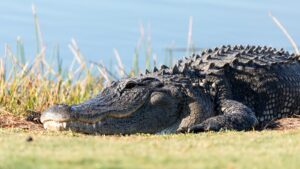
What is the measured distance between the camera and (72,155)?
5.05 m

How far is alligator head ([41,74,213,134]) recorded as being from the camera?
818cm

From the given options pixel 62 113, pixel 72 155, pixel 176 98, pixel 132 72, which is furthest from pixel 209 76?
pixel 72 155

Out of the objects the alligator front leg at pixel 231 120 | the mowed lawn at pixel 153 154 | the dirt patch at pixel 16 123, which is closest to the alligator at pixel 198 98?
the alligator front leg at pixel 231 120

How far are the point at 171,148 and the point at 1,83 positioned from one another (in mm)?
6335

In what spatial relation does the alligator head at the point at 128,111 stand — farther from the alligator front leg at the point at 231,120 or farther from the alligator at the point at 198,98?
the alligator front leg at the point at 231,120

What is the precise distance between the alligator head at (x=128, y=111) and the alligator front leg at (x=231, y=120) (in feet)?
1.94

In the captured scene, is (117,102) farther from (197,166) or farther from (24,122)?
(197,166)

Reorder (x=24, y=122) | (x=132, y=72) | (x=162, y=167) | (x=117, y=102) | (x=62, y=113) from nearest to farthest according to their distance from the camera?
(x=162, y=167) → (x=62, y=113) → (x=117, y=102) → (x=24, y=122) → (x=132, y=72)

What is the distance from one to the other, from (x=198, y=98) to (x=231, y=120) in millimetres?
694

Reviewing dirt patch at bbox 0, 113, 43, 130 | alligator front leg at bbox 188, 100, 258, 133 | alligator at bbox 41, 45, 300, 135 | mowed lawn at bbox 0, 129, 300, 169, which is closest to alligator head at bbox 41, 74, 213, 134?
alligator at bbox 41, 45, 300, 135

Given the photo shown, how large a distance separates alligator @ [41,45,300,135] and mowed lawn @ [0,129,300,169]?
176 cm

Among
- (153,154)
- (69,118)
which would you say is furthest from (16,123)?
(153,154)

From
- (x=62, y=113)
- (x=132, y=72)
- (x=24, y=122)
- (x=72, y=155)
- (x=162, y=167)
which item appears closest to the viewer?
(x=162, y=167)

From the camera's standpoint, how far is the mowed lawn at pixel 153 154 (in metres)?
4.72
